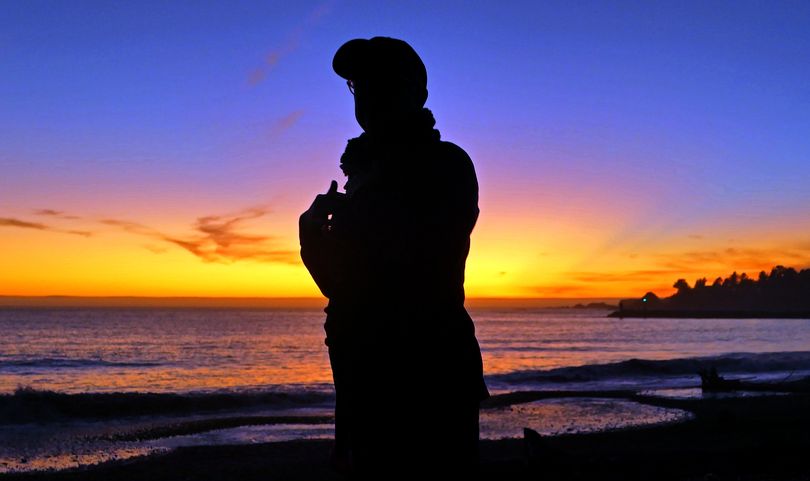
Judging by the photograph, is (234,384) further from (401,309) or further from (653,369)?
(401,309)

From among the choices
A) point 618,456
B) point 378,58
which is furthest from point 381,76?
point 618,456

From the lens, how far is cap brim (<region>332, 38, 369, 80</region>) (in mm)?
1462

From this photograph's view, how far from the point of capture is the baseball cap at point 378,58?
1460 mm

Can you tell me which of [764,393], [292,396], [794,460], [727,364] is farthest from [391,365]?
[727,364]

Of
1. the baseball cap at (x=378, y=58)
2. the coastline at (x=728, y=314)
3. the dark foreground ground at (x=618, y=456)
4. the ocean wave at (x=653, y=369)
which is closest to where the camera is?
the baseball cap at (x=378, y=58)

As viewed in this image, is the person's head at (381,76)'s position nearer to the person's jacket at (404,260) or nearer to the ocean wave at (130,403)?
the person's jacket at (404,260)

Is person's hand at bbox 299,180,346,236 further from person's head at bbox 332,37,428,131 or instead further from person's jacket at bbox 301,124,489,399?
person's head at bbox 332,37,428,131

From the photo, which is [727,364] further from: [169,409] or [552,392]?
[169,409]

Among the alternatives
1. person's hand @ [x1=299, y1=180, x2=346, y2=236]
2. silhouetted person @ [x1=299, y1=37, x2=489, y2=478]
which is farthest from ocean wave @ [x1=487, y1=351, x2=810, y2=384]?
person's hand @ [x1=299, y1=180, x2=346, y2=236]

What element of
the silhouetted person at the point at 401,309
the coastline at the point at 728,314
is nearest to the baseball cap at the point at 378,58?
the silhouetted person at the point at 401,309

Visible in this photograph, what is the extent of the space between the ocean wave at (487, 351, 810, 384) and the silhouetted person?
105 feet

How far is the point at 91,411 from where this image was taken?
22.4 metres

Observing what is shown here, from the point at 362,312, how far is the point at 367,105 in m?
0.41

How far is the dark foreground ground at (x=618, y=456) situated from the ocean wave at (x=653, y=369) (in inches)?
484
